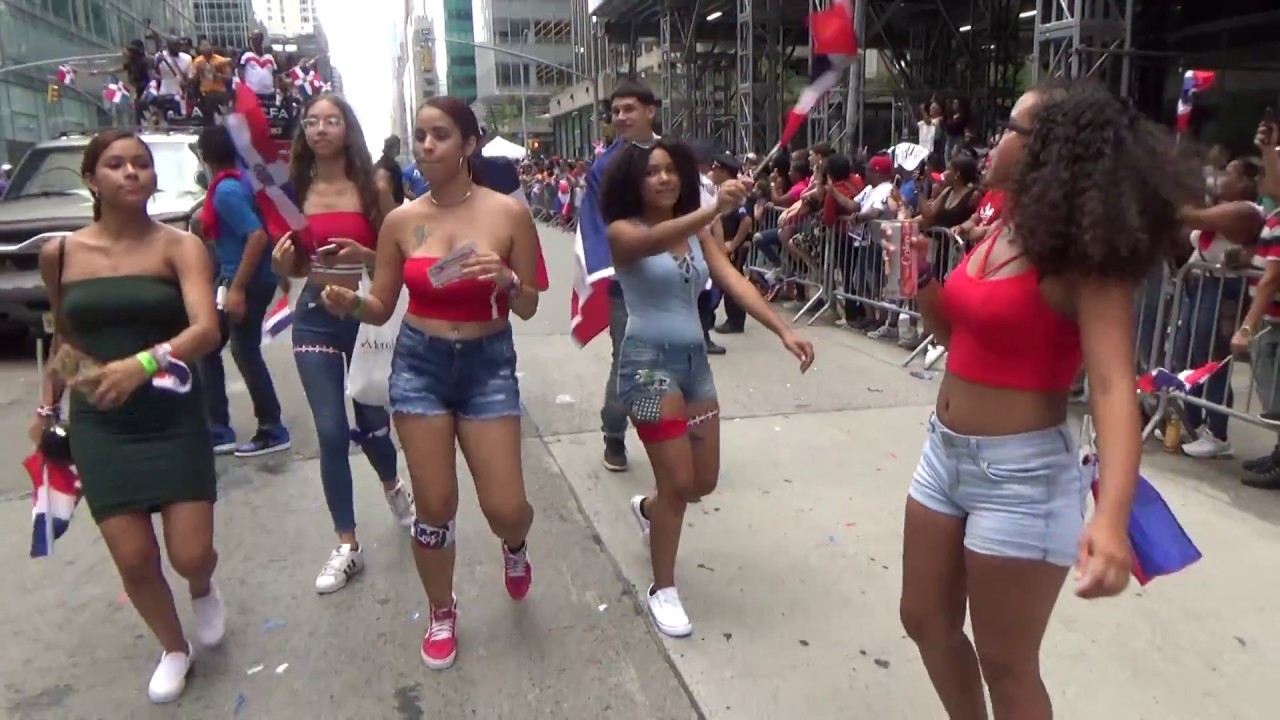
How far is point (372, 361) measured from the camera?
3941mm

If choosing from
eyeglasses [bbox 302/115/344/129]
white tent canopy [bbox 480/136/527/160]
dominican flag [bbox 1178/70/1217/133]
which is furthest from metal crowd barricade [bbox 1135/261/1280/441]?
eyeglasses [bbox 302/115/344/129]

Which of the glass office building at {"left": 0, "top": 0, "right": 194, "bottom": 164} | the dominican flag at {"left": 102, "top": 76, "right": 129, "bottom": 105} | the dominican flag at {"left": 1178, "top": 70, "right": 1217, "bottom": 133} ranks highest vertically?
the glass office building at {"left": 0, "top": 0, "right": 194, "bottom": 164}

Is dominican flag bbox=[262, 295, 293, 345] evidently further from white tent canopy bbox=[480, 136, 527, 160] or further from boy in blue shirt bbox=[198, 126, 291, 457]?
white tent canopy bbox=[480, 136, 527, 160]

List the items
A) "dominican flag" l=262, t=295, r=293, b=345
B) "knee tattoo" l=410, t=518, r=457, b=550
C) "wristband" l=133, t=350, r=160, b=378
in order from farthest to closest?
"dominican flag" l=262, t=295, r=293, b=345
"knee tattoo" l=410, t=518, r=457, b=550
"wristband" l=133, t=350, r=160, b=378

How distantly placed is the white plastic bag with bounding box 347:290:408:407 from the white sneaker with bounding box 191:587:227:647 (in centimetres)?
95

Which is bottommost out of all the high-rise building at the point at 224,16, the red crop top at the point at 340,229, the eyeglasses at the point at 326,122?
the red crop top at the point at 340,229

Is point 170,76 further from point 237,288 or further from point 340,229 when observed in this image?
point 340,229

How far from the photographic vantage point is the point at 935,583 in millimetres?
2307

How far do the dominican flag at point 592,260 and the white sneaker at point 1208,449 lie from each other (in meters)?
3.63

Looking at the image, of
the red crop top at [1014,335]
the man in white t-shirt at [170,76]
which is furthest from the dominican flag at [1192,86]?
the man in white t-shirt at [170,76]

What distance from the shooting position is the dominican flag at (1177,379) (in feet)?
17.8

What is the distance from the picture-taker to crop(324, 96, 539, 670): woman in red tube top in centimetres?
321

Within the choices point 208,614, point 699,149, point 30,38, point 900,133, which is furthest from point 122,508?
point 30,38

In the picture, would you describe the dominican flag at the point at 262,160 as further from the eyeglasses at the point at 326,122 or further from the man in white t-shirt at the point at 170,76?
the man in white t-shirt at the point at 170,76
